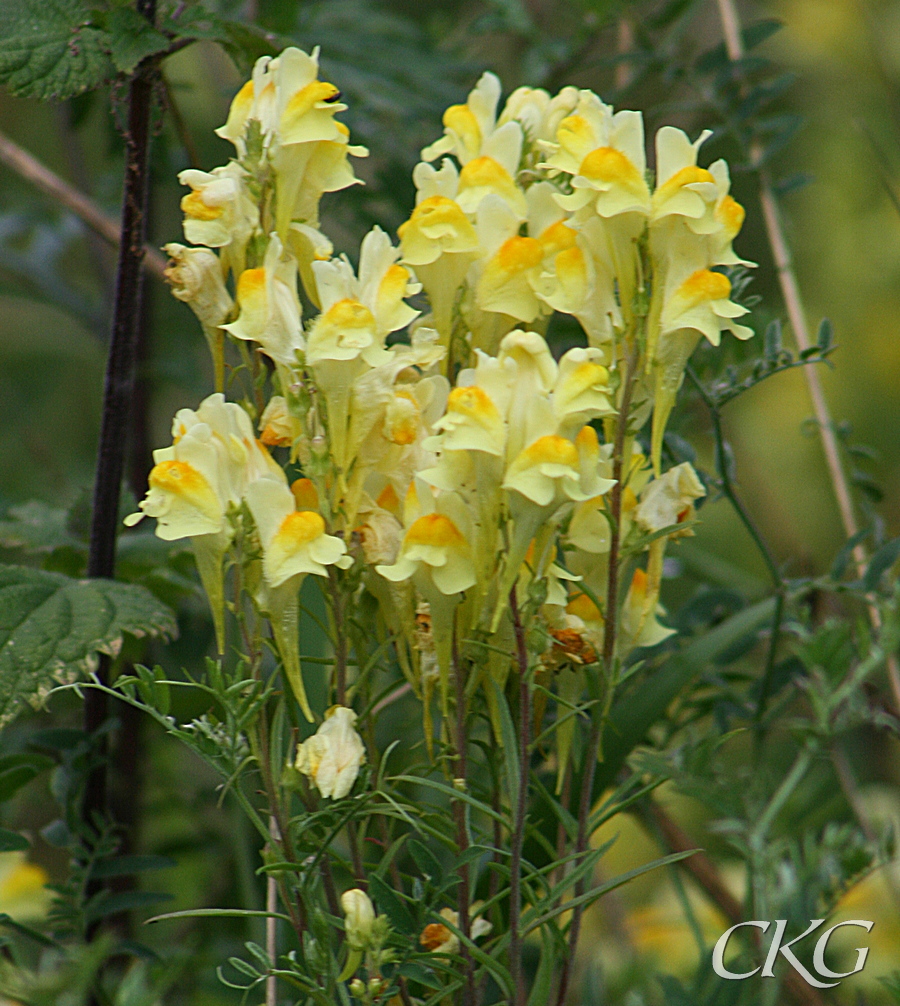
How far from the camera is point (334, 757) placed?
37 centimetres

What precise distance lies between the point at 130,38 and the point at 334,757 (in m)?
0.36

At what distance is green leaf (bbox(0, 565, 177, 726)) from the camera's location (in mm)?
474

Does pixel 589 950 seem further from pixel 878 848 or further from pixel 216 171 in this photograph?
pixel 216 171

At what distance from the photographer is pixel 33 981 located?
385 mm

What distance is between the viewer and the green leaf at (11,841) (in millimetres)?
496

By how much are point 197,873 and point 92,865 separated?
39 centimetres

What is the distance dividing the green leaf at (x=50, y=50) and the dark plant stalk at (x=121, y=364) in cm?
3

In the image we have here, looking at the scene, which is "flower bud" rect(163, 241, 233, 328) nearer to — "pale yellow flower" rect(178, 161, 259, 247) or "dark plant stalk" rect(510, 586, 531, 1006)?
"pale yellow flower" rect(178, 161, 259, 247)

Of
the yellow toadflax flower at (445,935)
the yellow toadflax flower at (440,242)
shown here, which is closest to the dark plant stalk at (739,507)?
the yellow toadflax flower at (440,242)

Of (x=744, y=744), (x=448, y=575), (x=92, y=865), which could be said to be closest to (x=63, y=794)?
(x=92, y=865)

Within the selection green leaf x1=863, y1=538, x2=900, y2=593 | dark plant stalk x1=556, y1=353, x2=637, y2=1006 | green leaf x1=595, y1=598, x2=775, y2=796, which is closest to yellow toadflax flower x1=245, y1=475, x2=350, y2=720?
dark plant stalk x1=556, y1=353, x2=637, y2=1006

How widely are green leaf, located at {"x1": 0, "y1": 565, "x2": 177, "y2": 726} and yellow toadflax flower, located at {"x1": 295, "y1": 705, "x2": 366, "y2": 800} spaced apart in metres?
0.14

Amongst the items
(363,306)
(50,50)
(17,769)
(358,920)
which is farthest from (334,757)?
(50,50)

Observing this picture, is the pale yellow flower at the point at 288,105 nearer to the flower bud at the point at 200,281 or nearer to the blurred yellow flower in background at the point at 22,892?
the flower bud at the point at 200,281
